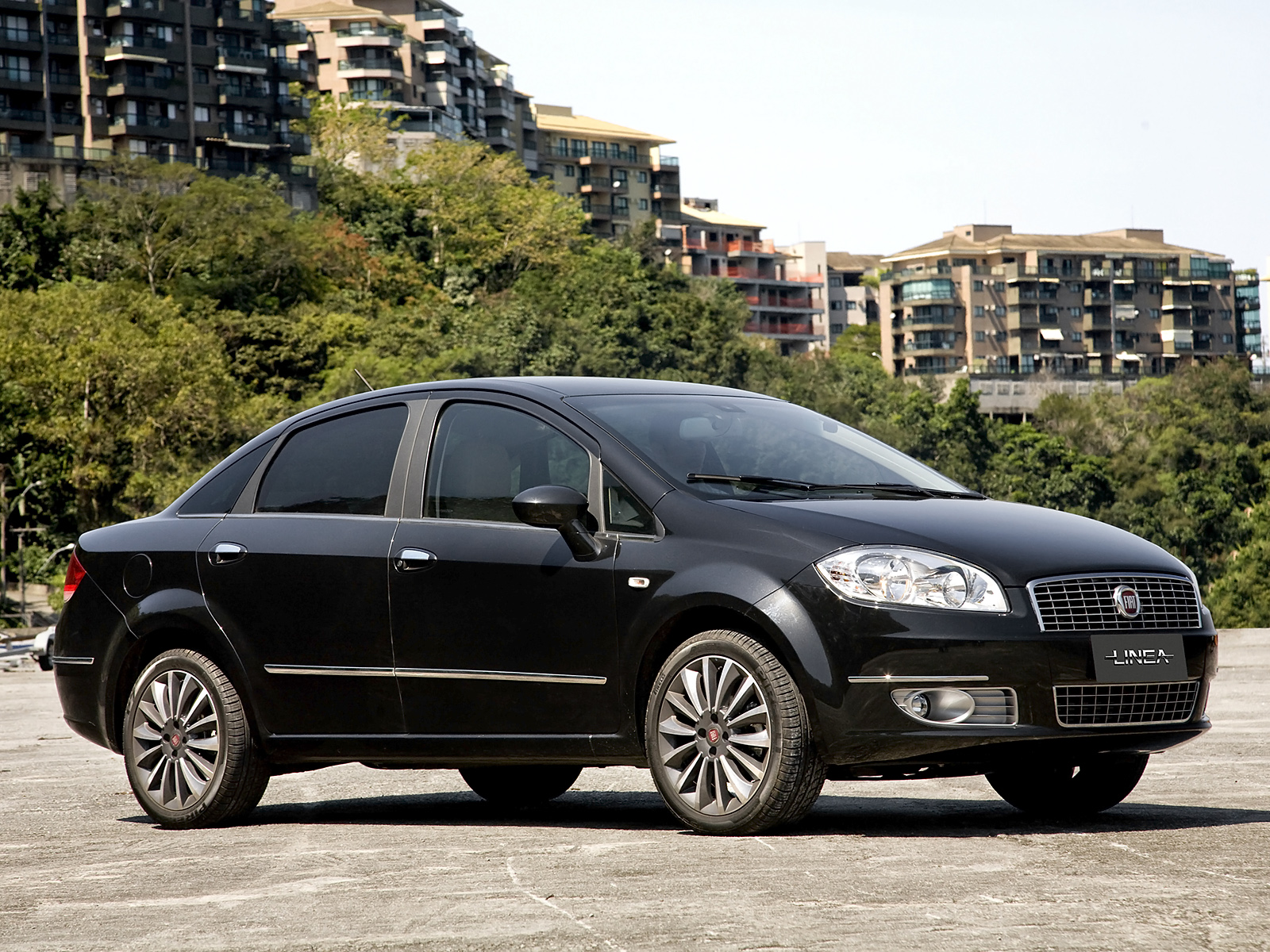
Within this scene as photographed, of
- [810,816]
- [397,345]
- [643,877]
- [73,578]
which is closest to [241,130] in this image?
[397,345]

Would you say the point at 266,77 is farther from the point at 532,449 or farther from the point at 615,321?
the point at 532,449

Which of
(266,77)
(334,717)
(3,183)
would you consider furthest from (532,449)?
(266,77)

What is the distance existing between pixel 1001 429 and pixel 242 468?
321ft

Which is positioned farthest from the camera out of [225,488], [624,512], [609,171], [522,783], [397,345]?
[609,171]

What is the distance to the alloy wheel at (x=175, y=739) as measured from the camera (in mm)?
7828

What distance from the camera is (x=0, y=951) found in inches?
192

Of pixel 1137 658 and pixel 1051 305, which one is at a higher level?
pixel 1051 305

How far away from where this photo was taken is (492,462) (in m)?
7.32

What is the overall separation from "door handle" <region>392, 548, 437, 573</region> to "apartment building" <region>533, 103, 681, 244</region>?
507 ft

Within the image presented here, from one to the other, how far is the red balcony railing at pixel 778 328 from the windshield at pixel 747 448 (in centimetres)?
16682

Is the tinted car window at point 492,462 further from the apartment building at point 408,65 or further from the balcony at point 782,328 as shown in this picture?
the balcony at point 782,328

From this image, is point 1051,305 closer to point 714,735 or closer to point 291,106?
point 291,106

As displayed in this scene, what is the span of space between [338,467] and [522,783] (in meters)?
1.63

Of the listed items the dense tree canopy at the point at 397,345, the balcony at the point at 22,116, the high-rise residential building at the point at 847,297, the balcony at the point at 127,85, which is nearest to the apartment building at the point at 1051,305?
the high-rise residential building at the point at 847,297
